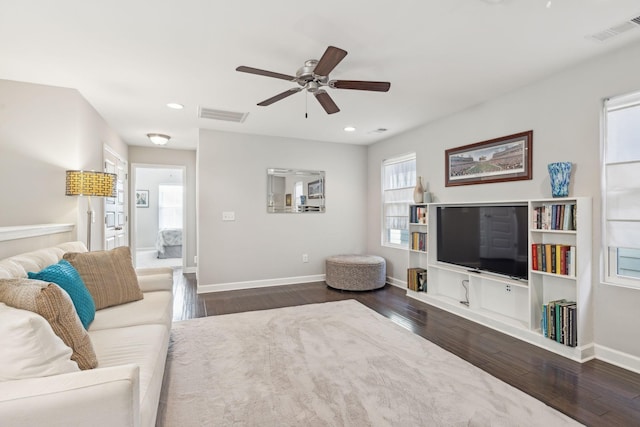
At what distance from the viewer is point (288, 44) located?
2.38 meters

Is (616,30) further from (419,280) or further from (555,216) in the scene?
(419,280)

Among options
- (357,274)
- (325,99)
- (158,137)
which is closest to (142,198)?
(158,137)

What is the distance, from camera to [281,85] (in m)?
3.11

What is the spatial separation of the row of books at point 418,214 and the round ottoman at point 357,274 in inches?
34.2

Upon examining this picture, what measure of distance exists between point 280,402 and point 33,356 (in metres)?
1.34

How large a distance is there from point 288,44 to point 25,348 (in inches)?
90.5

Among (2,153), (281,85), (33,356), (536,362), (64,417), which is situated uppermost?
(281,85)

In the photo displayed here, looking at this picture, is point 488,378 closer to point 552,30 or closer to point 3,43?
point 552,30

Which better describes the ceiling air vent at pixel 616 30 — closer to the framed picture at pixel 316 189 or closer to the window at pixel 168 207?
the framed picture at pixel 316 189

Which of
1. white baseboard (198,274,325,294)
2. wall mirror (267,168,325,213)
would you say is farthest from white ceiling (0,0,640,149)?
white baseboard (198,274,325,294)

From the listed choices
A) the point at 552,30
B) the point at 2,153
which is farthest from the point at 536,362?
the point at 2,153

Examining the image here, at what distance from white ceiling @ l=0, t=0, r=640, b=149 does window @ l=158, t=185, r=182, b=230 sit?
6.37m

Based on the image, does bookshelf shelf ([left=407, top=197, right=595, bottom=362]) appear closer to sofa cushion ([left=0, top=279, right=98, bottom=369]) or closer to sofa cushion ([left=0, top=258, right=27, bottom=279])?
sofa cushion ([left=0, top=279, right=98, bottom=369])

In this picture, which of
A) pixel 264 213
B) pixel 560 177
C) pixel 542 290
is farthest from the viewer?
pixel 264 213
